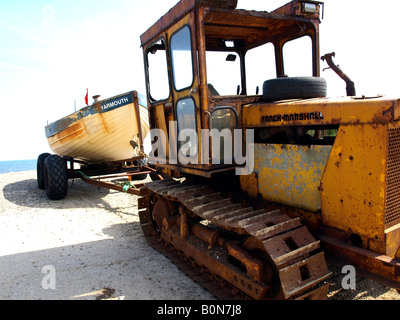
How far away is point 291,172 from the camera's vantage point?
3236 millimetres

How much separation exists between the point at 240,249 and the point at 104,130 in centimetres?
677

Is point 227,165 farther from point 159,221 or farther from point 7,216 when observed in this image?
point 7,216

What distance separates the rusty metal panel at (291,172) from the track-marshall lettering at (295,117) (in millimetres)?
269

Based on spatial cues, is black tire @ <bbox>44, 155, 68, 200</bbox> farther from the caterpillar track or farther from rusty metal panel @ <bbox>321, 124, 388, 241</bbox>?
rusty metal panel @ <bbox>321, 124, 388, 241</bbox>

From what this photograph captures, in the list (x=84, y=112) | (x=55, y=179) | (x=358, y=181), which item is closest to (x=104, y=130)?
(x=84, y=112)

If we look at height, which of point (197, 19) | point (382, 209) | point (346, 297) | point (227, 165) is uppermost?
point (197, 19)

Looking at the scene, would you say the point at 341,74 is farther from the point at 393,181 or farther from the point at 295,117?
the point at 393,181

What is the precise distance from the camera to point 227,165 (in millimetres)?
3748

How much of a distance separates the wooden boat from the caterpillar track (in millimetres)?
4372

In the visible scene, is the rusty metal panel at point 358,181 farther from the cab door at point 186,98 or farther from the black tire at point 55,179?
the black tire at point 55,179
